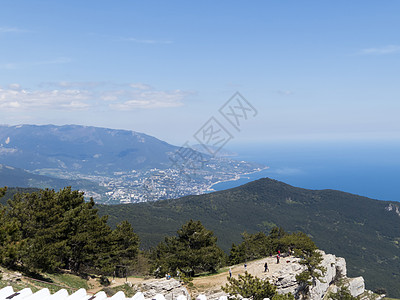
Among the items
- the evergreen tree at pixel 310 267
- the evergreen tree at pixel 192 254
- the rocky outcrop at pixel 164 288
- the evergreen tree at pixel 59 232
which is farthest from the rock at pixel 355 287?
the evergreen tree at pixel 59 232

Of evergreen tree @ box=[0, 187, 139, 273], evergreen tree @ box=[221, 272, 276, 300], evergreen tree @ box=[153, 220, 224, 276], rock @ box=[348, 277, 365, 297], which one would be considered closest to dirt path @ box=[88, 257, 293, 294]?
evergreen tree @ box=[0, 187, 139, 273]

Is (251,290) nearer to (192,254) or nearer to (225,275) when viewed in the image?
(225,275)

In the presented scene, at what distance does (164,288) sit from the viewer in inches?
1081

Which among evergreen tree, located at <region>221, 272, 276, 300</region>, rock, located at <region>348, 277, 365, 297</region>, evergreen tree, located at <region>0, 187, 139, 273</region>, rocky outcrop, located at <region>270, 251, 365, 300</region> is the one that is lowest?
rock, located at <region>348, 277, 365, 297</region>

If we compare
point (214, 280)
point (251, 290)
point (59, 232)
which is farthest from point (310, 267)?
point (59, 232)

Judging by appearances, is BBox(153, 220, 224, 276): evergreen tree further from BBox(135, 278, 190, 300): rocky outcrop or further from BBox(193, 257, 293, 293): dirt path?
BBox(135, 278, 190, 300): rocky outcrop

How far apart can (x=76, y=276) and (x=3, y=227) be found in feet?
46.4

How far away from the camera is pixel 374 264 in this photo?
154250 mm

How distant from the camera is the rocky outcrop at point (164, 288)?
26.9 m

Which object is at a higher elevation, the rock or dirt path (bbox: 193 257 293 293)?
dirt path (bbox: 193 257 293 293)

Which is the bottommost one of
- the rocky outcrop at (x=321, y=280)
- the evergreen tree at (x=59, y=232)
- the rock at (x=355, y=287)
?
the rock at (x=355, y=287)

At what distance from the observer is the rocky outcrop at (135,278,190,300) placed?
26875mm

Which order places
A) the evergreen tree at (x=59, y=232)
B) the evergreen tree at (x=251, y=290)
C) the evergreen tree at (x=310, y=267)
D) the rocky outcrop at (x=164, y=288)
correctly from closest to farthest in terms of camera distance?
the evergreen tree at (x=59, y=232) → the evergreen tree at (x=251, y=290) → the rocky outcrop at (x=164, y=288) → the evergreen tree at (x=310, y=267)

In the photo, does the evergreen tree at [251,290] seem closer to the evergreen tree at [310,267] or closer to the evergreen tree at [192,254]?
the evergreen tree at [192,254]
